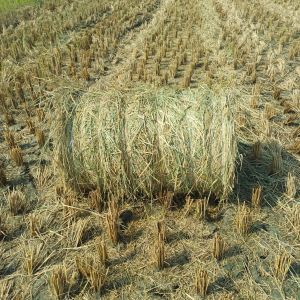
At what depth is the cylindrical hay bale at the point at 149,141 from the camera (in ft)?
13.5

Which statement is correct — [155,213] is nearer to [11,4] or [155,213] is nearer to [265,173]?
[265,173]

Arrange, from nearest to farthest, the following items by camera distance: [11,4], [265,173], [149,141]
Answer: [149,141]
[265,173]
[11,4]

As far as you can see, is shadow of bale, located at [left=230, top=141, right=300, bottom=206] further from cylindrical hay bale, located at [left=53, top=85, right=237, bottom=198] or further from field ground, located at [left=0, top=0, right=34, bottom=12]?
field ground, located at [left=0, top=0, right=34, bottom=12]

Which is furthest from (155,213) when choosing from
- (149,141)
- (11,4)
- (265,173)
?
(11,4)

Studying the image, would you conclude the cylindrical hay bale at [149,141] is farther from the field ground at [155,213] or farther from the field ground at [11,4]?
the field ground at [11,4]

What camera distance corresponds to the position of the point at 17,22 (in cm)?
1245

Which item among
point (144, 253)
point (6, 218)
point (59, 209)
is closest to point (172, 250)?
point (144, 253)

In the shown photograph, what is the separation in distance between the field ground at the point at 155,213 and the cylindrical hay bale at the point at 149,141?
0.72 feet

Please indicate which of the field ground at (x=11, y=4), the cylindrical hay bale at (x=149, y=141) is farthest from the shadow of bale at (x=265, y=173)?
the field ground at (x=11, y=4)

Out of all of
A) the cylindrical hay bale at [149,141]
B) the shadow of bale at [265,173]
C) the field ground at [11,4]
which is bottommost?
the field ground at [11,4]

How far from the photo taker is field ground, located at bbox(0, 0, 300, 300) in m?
3.56

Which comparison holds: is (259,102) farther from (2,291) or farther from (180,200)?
(2,291)

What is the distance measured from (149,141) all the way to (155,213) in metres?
0.87

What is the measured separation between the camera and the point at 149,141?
412 centimetres
